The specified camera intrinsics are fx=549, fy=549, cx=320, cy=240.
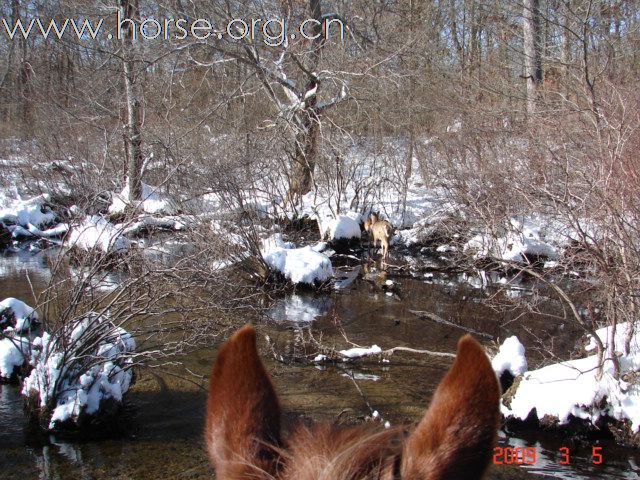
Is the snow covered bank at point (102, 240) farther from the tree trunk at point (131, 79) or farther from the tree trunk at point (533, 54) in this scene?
the tree trunk at point (533, 54)

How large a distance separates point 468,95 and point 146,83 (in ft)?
36.9

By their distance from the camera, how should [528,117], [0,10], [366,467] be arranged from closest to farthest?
1. [366,467]
2. [528,117]
3. [0,10]

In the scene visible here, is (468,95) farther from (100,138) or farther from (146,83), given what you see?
(100,138)

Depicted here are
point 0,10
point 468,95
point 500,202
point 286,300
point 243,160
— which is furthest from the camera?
point 0,10

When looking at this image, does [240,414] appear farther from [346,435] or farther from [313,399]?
[313,399]

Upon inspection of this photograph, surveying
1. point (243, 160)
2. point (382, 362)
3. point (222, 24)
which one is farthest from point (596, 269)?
point (222, 24)

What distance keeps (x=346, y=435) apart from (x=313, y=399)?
5.72 meters

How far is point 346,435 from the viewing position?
3.76ft

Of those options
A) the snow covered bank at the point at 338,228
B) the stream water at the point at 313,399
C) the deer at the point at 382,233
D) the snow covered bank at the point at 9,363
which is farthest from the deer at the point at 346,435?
the snow covered bank at the point at 338,228

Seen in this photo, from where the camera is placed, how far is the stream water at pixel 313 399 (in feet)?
17.4

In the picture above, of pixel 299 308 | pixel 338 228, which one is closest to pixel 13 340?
pixel 299 308

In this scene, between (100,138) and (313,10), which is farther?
(313,10)

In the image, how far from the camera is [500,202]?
43.7ft

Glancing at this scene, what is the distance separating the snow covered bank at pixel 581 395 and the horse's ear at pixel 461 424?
18.1 feet
